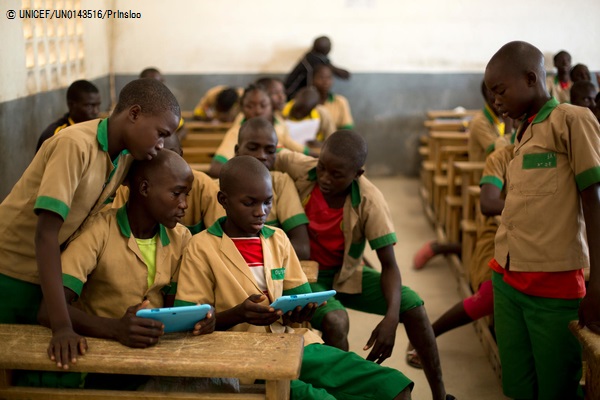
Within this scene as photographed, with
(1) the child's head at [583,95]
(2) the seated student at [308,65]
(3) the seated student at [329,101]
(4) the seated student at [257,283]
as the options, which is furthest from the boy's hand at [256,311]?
(2) the seated student at [308,65]

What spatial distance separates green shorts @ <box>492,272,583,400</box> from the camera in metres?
2.61

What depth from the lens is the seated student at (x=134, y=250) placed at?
2.16m

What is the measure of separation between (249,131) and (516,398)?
1.49 m

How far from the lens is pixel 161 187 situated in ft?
7.35

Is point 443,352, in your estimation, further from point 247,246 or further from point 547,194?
point 247,246

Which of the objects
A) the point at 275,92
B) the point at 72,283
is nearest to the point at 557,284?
the point at 72,283

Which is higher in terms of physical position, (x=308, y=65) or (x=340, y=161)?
(x=340, y=161)

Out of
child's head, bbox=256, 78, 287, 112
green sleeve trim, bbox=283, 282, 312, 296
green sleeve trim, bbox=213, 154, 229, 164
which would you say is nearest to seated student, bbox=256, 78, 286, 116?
child's head, bbox=256, 78, 287, 112

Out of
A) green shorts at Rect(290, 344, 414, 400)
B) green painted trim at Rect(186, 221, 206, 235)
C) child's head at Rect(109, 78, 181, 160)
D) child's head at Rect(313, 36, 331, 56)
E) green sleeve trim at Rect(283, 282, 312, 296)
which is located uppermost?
child's head at Rect(109, 78, 181, 160)

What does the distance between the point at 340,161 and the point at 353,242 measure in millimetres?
329

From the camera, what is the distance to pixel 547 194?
249 centimetres

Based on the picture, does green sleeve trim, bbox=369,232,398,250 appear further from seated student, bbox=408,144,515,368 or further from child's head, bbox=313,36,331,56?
child's head, bbox=313,36,331,56

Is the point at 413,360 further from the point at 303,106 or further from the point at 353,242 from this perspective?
the point at 303,106

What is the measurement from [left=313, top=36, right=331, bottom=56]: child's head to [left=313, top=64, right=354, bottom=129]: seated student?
34.2 inches
